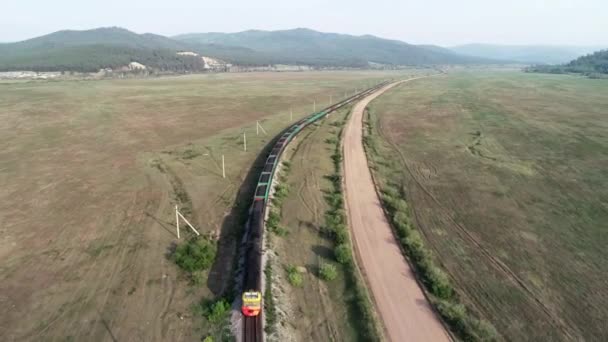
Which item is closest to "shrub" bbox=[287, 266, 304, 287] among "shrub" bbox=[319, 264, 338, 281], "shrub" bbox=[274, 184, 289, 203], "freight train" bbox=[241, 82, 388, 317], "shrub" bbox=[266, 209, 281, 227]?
"shrub" bbox=[319, 264, 338, 281]

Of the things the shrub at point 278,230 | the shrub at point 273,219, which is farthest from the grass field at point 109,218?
the shrub at point 278,230

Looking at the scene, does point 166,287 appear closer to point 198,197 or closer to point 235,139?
point 198,197

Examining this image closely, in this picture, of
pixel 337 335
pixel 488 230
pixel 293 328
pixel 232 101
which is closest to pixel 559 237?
pixel 488 230

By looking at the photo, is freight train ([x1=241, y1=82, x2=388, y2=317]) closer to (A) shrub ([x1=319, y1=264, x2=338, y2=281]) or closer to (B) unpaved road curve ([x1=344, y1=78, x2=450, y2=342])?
(A) shrub ([x1=319, y1=264, x2=338, y2=281])

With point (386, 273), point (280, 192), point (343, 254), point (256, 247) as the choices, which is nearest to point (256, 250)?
point (256, 247)

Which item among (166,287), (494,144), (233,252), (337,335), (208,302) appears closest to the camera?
(337,335)

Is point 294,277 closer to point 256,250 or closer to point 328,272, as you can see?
point 328,272
